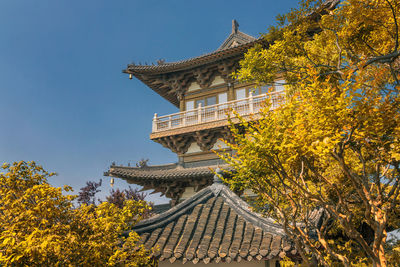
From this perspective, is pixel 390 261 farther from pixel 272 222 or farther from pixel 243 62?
pixel 243 62

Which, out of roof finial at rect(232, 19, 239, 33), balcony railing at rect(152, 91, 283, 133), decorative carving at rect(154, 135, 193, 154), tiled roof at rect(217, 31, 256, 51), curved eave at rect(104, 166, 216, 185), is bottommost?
curved eave at rect(104, 166, 216, 185)

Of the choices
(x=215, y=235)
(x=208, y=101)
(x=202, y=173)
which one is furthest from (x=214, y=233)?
(x=208, y=101)

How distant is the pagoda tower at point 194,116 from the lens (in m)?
13.1

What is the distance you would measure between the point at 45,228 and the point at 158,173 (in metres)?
9.92

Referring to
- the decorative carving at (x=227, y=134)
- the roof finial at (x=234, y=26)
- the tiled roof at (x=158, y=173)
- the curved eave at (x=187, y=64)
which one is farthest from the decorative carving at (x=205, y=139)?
the roof finial at (x=234, y=26)

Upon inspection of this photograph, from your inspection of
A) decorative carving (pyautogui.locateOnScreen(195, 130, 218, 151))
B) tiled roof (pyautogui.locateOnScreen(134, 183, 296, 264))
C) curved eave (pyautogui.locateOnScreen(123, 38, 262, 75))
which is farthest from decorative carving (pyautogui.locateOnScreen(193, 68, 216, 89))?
tiled roof (pyautogui.locateOnScreen(134, 183, 296, 264))

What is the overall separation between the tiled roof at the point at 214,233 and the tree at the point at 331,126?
42 centimetres

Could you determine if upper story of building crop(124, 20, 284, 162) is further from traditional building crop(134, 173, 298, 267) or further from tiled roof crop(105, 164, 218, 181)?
traditional building crop(134, 173, 298, 267)

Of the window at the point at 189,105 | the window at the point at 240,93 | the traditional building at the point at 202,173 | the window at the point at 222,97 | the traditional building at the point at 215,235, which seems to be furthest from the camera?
the window at the point at 189,105

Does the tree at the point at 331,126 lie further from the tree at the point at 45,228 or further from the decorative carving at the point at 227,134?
the decorative carving at the point at 227,134

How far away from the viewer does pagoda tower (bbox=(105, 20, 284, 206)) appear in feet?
43.1

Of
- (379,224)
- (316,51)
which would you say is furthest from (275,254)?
(316,51)

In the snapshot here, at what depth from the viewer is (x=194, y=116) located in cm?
1408

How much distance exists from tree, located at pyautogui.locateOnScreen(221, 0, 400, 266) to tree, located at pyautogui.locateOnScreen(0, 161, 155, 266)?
93.2 inches
